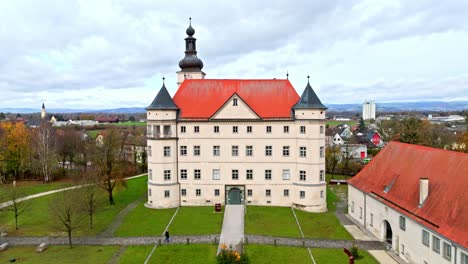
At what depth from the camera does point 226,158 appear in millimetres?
39750

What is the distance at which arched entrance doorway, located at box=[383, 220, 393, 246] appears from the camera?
2894 cm

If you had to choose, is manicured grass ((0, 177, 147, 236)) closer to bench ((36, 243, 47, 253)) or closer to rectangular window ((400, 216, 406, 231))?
bench ((36, 243, 47, 253))

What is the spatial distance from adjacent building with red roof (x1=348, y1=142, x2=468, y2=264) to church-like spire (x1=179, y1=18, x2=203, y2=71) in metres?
23.7

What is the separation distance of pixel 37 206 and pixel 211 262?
81.3 feet

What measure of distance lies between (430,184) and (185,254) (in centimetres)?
1724

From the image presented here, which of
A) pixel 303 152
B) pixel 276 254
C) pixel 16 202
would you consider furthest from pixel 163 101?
pixel 276 254

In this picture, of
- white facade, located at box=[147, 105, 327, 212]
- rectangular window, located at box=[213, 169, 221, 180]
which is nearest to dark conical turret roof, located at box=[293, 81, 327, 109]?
white facade, located at box=[147, 105, 327, 212]

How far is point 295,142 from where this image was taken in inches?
1549

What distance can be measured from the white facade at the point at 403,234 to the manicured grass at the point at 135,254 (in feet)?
57.7

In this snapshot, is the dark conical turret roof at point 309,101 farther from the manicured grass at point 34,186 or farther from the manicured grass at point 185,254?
the manicured grass at point 34,186

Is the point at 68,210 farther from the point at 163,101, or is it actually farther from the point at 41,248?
the point at 163,101

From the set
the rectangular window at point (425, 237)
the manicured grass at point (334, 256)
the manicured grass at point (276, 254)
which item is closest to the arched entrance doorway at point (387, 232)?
the manicured grass at point (334, 256)

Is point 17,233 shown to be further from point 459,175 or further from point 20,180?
point 459,175

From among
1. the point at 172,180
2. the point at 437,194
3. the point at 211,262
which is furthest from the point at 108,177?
the point at 437,194
